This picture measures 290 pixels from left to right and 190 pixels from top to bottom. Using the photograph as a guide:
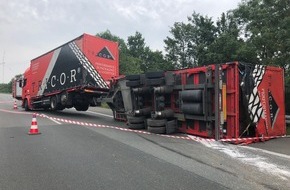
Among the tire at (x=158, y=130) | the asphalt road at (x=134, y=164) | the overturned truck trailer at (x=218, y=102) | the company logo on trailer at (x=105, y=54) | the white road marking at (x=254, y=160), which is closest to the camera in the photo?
the asphalt road at (x=134, y=164)

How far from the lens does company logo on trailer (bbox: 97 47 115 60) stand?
668 inches

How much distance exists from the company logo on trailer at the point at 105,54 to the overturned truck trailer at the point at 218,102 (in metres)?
5.04

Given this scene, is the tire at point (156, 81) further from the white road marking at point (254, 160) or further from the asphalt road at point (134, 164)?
the white road marking at point (254, 160)

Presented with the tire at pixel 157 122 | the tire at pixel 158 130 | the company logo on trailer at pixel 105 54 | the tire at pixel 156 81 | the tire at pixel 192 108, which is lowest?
the tire at pixel 158 130

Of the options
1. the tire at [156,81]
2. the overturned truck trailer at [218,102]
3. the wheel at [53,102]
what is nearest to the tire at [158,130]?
the overturned truck trailer at [218,102]

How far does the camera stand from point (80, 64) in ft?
53.7

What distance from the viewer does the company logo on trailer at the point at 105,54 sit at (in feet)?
55.7

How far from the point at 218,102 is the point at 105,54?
8.83 meters

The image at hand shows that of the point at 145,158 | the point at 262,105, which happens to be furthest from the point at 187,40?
the point at 145,158

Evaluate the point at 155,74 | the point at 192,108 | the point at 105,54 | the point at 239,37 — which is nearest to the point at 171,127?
the point at 192,108

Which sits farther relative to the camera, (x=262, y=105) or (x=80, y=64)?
(x=80, y=64)

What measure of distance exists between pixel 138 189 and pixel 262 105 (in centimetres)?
628

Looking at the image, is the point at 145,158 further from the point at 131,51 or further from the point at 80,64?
the point at 131,51

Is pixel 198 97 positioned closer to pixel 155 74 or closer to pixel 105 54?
pixel 155 74
